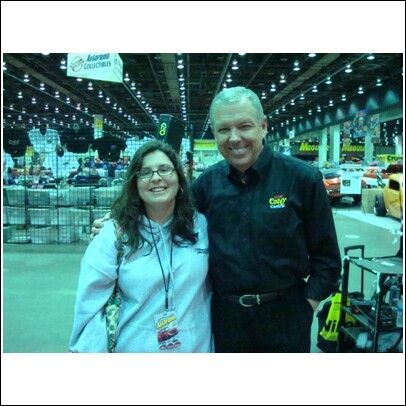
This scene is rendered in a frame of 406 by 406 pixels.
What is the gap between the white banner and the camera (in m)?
3.61

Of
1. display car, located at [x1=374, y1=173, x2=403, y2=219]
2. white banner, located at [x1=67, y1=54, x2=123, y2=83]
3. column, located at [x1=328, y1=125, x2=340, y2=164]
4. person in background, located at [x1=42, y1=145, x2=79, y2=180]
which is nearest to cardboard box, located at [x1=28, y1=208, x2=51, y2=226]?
person in background, located at [x1=42, y1=145, x2=79, y2=180]

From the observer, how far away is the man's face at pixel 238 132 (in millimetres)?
1521

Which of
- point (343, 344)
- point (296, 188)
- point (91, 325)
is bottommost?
point (343, 344)

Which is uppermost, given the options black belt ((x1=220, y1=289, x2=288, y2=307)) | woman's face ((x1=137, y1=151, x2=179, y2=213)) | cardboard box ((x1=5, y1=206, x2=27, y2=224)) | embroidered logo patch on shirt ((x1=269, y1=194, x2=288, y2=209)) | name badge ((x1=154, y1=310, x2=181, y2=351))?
woman's face ((x1=137, y1=151, x2=179, y2=213))

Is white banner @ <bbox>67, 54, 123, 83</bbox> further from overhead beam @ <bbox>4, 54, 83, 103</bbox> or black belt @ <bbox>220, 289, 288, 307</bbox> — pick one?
overhead beam @ <bbox>4, 54, 83, 103</bbox>

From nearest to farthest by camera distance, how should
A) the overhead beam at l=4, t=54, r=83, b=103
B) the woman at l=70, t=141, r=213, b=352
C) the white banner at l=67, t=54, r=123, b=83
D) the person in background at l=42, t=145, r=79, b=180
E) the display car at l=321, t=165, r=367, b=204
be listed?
the woman at l=70, t=141, r=213, b=352 < the white banner at l=67, t=54, r=123, b=83 < the person in background at l=42, t=145, r=79, b=180 < the overhead beam at l=4, t=54, r=83, b=103 < the display car at l=321, t=165, r=367, b=204

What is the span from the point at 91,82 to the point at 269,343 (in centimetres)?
1611

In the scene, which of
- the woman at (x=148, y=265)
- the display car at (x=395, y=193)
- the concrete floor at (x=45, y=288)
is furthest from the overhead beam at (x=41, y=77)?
the woman at (x=148, y=265)

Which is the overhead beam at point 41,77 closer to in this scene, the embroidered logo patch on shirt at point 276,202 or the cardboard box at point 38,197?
the cardboard box at point 38,197

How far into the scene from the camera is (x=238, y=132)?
154cm

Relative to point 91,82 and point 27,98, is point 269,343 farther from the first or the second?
point 27,98

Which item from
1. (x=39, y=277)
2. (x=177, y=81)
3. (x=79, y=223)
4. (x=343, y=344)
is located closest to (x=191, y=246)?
(x=343, y=344)

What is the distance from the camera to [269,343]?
1.71 m

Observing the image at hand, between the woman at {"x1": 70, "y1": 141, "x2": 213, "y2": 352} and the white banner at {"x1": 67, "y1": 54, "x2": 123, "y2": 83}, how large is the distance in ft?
7.73
